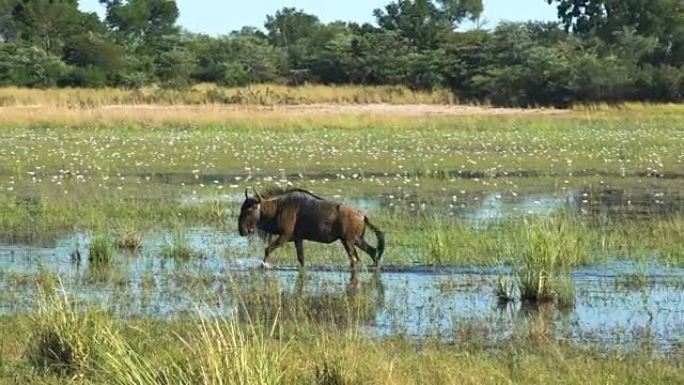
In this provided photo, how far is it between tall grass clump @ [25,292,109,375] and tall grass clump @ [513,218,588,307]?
4.45 m

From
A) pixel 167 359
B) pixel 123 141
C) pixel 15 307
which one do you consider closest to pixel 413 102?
pixel 123 141

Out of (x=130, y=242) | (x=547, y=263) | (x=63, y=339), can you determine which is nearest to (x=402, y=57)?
(x=130, y=242)

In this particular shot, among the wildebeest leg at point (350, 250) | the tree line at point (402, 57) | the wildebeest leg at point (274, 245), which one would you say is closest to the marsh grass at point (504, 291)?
the wildebeest leg at point (350, 250)

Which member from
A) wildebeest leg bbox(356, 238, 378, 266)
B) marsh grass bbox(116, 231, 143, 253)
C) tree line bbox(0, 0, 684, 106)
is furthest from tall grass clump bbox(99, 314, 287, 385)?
tree line bbox(0, 0, 684, 106)

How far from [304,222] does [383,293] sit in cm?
224

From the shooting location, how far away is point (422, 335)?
396 inches

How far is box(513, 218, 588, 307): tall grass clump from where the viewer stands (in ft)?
38.0

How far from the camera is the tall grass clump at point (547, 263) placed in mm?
11594

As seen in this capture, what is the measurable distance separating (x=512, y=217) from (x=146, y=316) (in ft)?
28.2

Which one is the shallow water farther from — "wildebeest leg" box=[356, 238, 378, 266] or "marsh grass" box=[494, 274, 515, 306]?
"wildebeest leg" box=[356, 238, 378, 266]

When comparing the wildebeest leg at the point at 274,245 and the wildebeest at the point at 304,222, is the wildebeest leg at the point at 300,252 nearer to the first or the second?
the wildebeest at the point at 304,222

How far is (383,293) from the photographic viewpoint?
481 inches

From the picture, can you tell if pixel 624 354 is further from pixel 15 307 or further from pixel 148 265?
pixel 148 265

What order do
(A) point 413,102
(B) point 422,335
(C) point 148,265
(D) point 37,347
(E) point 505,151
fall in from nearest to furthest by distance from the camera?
(D) point 37,347 < (B) point 422,335 < (C) point 148,265 < (E) point 505,151 < (A) point 413,102
